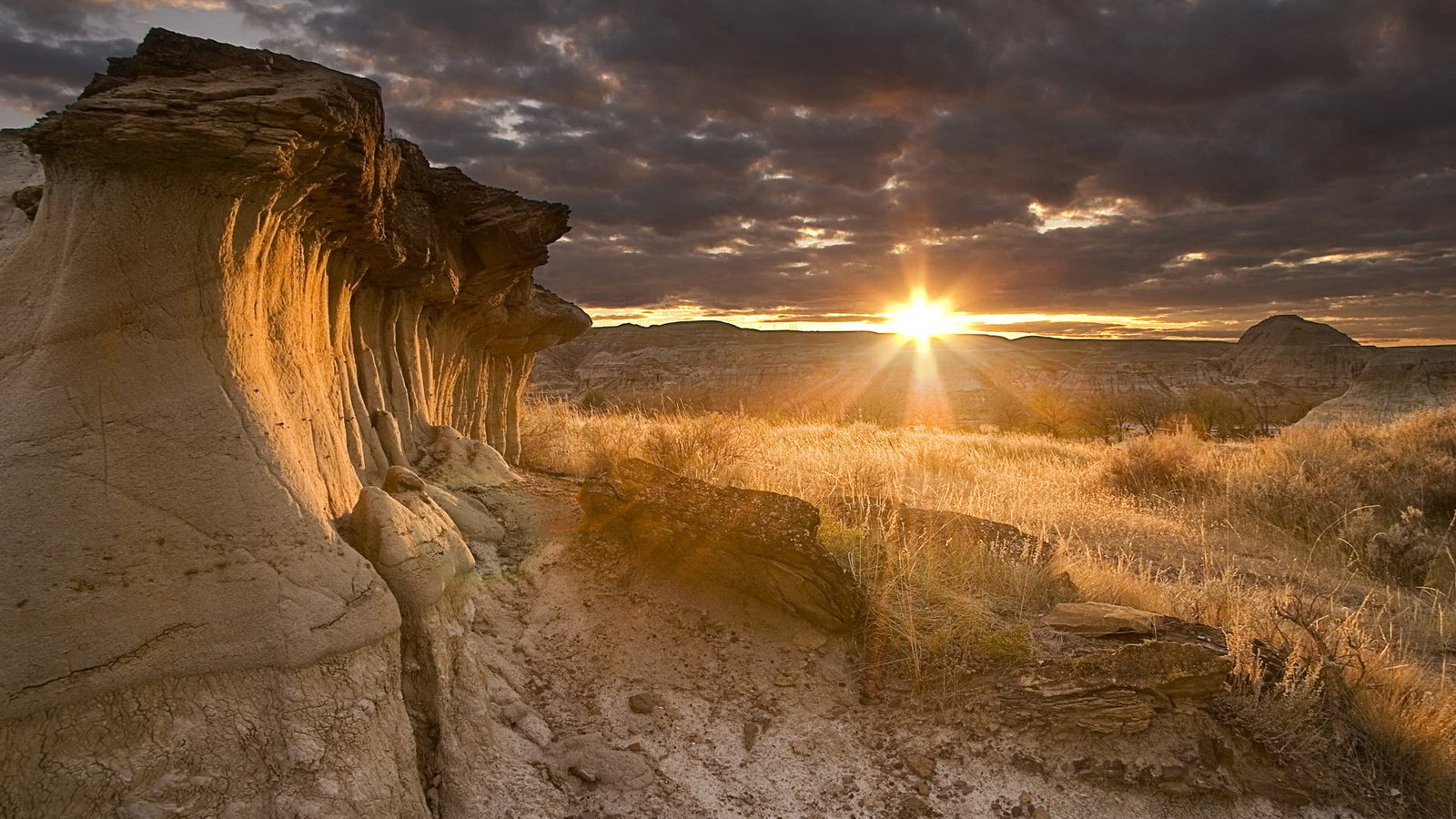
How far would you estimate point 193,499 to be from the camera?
3.21 metres

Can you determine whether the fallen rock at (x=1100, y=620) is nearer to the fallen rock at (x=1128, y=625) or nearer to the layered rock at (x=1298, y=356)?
the fallen rock at (x=1128, y=625)

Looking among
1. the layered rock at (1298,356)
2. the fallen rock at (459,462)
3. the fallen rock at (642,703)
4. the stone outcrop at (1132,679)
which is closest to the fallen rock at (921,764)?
the stone outcrop at (1132,679)

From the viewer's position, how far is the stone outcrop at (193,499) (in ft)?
9.45

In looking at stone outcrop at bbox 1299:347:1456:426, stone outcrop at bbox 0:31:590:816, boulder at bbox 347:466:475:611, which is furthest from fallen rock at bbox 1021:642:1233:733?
stone outcrop at bbox 1299:347:1456:426

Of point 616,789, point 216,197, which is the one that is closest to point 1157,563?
point 616,789

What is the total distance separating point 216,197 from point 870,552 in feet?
15.7

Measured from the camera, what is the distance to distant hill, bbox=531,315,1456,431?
1209 inches

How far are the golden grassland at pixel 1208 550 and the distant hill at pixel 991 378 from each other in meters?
13.6

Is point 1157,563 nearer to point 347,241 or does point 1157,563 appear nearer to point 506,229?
point 506,229

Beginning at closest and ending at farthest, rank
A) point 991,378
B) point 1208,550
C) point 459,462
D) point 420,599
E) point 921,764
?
point 420,599 → point 921,764 → point 459,462 → point 1208,550 → point 991,378

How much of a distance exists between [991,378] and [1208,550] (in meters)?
54.5

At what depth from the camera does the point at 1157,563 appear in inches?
330

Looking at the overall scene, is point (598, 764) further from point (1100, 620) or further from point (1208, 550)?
point (1208, 550)

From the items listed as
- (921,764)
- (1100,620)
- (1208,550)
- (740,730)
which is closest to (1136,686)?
(1100,620)
